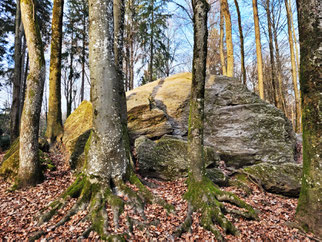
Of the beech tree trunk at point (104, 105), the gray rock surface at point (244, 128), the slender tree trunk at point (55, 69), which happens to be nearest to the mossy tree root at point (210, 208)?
the beech tree trunk at point (104, 105)

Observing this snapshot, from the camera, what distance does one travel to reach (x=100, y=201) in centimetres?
372

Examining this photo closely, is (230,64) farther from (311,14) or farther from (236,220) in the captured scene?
(236,220)

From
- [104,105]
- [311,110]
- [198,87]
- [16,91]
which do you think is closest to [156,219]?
[104,105]

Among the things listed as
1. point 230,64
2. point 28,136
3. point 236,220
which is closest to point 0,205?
point 28,136

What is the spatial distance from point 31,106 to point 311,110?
22.2 feet

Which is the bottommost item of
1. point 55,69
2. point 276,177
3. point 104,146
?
point 276,177

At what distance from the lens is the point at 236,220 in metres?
3.88

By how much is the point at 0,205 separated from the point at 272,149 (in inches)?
344

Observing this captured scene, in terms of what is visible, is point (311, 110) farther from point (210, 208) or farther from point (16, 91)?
point (16, 91)

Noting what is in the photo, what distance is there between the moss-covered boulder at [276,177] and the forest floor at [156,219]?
10.9 inches

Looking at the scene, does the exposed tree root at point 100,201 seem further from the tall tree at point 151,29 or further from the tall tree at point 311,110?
the tall tree at point 151,29

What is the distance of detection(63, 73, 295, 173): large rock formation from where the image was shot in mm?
7516

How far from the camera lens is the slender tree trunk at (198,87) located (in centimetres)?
446

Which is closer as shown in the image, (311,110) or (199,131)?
(311,110)
